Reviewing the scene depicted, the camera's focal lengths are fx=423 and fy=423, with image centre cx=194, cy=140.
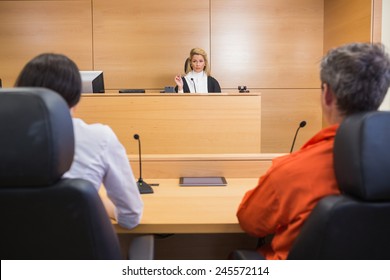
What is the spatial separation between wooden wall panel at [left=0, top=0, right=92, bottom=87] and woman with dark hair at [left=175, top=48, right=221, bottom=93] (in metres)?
1.66

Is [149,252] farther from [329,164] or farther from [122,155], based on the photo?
[329,164]

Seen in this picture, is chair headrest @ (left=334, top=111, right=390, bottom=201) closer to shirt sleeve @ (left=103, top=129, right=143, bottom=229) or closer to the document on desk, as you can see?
shirt sleeve @ (left=103, top=129, right=143, bottom=229)

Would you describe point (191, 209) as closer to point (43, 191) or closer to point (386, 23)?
point (43, 191)

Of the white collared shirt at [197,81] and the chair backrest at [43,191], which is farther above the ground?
the white collared shirt at [197,81]

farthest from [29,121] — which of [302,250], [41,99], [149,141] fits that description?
[149,141]

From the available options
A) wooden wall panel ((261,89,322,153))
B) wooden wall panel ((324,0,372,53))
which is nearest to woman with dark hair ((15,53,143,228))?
wooden wall panel ((324,0,372,53))

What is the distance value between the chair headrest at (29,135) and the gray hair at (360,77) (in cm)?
75

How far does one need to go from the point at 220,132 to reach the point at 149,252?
7.18 feet

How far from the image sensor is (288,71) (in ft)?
19.5

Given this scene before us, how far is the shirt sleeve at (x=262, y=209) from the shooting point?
126 cm

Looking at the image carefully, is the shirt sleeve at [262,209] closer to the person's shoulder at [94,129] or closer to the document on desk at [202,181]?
the person's shoulder at [94,129]

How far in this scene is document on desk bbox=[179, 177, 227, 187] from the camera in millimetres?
2046

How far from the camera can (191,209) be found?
163cm

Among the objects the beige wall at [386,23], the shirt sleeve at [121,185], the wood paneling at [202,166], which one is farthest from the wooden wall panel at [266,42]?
the shirt sleeve at [121,185]
